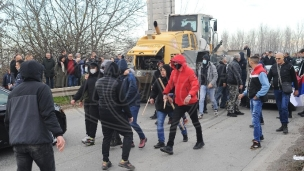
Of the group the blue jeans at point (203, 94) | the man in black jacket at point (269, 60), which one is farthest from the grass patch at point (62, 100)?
the man in black jacket at point (269, 60)

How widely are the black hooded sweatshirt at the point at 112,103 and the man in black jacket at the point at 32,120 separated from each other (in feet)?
5.58

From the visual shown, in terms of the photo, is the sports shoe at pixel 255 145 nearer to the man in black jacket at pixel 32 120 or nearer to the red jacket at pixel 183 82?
the red jacket at pixel 183 82

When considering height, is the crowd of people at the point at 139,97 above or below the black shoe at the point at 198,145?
above

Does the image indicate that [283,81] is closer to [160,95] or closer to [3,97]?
[160,95]

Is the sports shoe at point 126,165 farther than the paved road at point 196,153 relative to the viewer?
No

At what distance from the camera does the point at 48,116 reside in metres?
3.58

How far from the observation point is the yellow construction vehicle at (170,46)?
12211 mm

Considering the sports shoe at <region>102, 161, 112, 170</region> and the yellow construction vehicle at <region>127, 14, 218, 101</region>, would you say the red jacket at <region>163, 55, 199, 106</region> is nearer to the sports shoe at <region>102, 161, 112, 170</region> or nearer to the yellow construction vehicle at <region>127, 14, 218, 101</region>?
the sports shoe at <region>102, 161, 112, 170</region>

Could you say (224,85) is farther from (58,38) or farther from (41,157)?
(58,38)

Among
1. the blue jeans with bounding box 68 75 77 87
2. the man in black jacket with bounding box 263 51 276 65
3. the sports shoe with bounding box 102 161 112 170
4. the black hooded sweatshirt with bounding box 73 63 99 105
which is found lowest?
the sports shoe with bounding box 102 161 112 170

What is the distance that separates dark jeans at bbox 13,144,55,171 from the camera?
3604 millimetres

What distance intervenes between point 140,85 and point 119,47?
22.5ft

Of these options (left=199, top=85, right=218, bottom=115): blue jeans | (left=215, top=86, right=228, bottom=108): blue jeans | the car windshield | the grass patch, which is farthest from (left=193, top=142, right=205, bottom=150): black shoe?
the grass patch

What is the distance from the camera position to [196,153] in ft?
20.4
